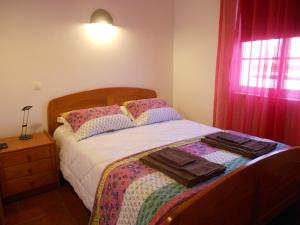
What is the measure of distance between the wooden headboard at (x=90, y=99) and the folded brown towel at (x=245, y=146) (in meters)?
1.43

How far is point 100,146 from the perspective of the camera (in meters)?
1.99

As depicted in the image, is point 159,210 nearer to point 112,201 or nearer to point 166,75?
point 112,201

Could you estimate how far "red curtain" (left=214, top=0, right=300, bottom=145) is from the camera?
2199mm

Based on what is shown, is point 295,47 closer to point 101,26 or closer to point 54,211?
point 101,26

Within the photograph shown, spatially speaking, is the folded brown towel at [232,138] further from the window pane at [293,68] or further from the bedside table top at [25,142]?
the bedside table top at [25,142]

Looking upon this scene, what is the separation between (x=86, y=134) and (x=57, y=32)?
1.22 metres

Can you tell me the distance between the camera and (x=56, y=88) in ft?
8.50

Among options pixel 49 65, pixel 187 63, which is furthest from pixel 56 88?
pixel 187 63

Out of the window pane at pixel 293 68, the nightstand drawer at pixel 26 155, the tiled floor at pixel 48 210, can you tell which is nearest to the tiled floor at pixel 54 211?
the tiled floor at pixel 48 210

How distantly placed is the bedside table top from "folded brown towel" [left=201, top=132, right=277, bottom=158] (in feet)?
5.22

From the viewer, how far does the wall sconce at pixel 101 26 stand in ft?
8.64

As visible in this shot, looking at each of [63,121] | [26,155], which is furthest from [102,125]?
[26,155]

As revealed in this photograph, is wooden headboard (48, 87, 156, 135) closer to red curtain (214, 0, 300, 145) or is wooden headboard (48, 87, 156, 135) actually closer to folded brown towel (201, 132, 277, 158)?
red curtain (214, 0, 300, 145)

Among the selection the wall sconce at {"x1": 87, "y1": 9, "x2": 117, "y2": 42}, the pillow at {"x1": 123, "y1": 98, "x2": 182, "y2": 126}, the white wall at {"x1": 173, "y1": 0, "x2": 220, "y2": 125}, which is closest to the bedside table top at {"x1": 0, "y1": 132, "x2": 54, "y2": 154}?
the pillow at {"x1": 123, "y1": 98, "x2": 182, "y2": 126}
